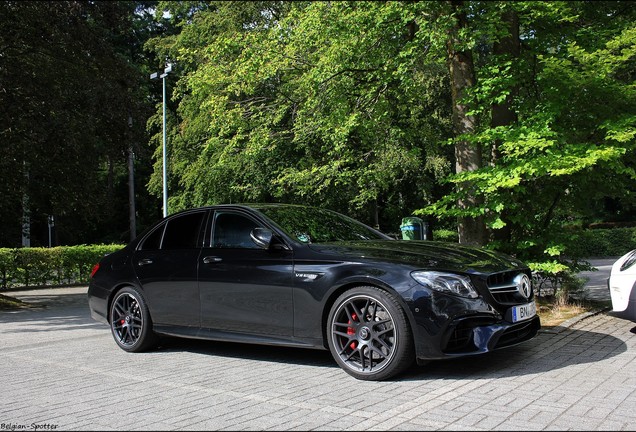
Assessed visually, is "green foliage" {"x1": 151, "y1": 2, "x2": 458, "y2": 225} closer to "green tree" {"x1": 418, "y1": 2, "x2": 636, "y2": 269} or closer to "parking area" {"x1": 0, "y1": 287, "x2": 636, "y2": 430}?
"green tree" {"x1": 418, "y1": 2, "x2": 636, "y2": 269}

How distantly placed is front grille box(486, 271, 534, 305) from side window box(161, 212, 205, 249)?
10.6 feet

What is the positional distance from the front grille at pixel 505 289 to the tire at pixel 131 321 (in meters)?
3.89

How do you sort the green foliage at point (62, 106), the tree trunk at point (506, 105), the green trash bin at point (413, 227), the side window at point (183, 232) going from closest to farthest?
the side window at point (183, 232)
the tree trunk at point (506, 105)
the green trash bin at point (413, 227)
the green foliage at point (62, 106)

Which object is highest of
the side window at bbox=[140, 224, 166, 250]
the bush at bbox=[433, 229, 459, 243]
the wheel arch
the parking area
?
the side window at bbox=[140, 224, 166, 250]

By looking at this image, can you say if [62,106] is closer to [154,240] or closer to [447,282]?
[154,240]

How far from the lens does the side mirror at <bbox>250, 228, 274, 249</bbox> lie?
6.05m

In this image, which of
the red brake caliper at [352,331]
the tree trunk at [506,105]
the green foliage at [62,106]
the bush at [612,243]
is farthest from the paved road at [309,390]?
the bush at [612,243]

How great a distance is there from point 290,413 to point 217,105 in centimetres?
993

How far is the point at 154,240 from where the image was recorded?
7340mm

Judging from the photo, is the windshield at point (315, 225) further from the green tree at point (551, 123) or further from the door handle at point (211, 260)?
the green tree at point (551, 123)

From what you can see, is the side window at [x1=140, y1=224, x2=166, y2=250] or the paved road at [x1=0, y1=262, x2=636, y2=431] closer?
the paved road at [x1=0, y1=262, x2=636, y2=431]

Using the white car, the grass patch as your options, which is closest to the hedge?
the grass patch

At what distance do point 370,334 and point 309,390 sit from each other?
0.72m

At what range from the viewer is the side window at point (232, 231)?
6457 millimetres
